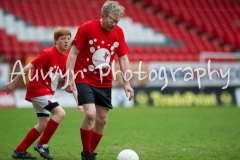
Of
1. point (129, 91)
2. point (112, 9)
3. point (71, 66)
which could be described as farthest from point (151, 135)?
point (112, 9)

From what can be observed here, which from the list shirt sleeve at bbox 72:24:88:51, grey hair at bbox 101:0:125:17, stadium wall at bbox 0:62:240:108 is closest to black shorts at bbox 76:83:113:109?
shirt sleeve at bbox 72:24:88:51

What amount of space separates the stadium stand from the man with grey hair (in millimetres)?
10730

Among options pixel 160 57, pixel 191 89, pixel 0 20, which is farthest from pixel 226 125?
pixel 0 20

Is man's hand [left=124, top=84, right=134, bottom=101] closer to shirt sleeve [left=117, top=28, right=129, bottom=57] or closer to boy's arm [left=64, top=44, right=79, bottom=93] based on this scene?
shirt sleeve [left=117, top=28, right=129, bottom=57]

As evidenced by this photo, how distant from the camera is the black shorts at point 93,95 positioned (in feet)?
19.5

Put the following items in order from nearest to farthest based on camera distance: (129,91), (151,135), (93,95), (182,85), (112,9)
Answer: (112,9), (93,95), (129,91), (151,135), (182,85)

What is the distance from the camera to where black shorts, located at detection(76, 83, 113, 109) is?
19.5ft

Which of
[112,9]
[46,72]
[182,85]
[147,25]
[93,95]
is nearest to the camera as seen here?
[112,9]

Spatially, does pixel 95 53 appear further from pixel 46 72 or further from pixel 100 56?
pixel 46 72

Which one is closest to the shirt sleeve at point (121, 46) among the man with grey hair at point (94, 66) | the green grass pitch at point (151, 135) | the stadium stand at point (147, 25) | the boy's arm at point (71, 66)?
the man with grey hair at point (94, 66)

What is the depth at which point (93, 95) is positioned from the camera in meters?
6.05

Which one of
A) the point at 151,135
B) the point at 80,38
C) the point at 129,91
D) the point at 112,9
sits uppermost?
the point at 112,9

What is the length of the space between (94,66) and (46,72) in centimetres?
102

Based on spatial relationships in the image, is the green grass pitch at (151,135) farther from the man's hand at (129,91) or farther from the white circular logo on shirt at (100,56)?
the white circular logo on shirt at (100,56)
